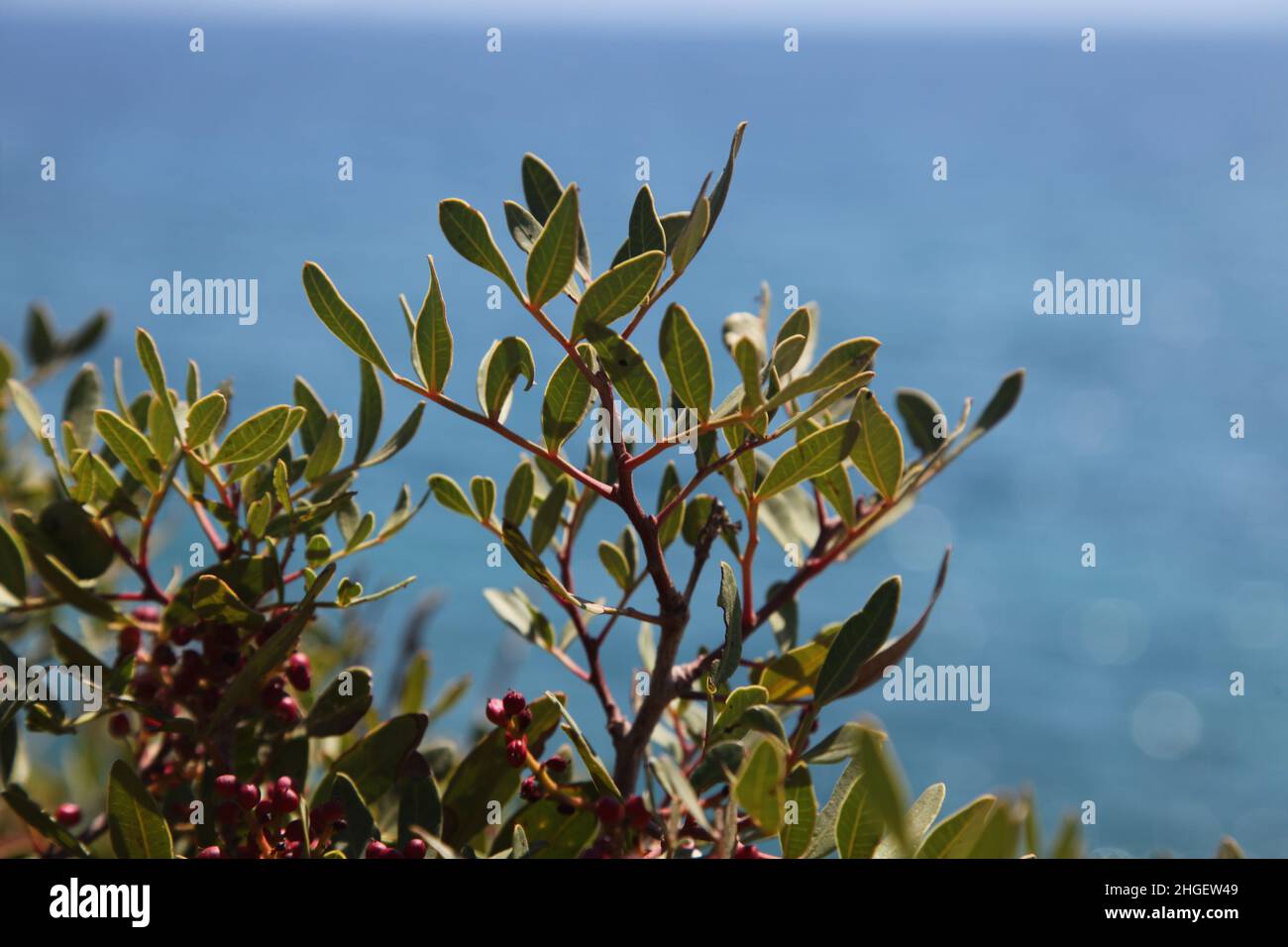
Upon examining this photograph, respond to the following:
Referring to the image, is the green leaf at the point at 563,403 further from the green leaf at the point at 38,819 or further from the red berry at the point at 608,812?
the green leaf at the point at 38,819

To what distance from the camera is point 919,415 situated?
0.81 metres

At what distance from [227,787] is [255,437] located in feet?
0.67

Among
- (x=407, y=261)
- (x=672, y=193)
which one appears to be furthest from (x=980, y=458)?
(x=407, y=261)

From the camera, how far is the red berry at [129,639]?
754mm

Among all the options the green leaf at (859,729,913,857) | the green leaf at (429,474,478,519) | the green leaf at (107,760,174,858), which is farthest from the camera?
the green leaf at (429,474,478,519)


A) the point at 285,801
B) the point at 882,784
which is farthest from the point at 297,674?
the point at 882,784

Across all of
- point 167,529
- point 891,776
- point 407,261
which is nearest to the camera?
point 891,776

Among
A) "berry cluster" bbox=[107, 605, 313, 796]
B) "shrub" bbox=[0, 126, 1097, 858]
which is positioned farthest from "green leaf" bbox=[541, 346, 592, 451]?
"berry cluster" bbox=[107, 605, 313, 796]

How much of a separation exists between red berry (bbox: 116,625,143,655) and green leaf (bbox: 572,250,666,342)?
15.7 inches

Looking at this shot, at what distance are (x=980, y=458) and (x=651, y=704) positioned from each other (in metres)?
7.65

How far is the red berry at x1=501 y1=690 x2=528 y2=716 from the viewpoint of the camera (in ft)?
2.10

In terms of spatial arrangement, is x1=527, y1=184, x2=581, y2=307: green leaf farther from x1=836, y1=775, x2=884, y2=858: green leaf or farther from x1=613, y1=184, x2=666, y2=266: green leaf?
x1=836, y1=775, x2=884, y2=858: green leaf
